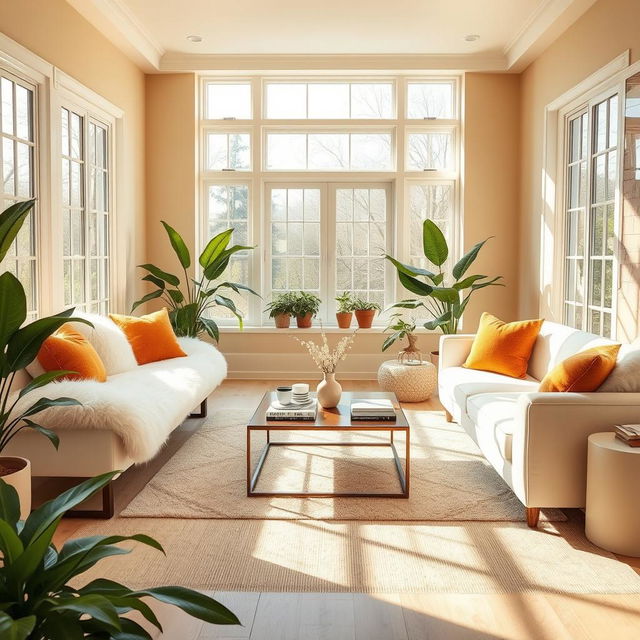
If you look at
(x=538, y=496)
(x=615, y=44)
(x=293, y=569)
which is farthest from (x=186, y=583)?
(x=615, y=44)

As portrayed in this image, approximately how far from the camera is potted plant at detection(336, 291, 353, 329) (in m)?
6.66

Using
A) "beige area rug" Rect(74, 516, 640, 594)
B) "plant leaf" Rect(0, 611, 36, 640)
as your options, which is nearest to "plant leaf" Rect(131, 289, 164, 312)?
"beige area rug" Rect(74, 516, 640, 594)

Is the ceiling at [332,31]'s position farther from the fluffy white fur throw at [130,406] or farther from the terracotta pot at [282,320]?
the fluffy white fur throw at [130,406]

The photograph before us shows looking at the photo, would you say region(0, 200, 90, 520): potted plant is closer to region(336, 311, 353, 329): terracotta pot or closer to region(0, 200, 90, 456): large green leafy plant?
region(0, 200, 90, 456): large green leafy plant

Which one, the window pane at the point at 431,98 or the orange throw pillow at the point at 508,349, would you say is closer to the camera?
the orange throw pillow at the point at 508,349

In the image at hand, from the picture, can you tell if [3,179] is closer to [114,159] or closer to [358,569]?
[114,159]

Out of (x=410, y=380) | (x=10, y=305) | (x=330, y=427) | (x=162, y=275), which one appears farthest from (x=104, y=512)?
(x=162, y=275)

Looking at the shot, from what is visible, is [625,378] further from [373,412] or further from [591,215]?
[591,215]

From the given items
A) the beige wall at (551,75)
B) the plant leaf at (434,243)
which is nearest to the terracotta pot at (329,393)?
the plant leaf at (434,243)

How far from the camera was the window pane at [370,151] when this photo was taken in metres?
6.80

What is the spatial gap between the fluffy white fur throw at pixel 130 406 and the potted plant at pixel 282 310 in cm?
241

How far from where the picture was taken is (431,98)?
674 centimetres

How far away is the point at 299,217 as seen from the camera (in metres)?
6.88

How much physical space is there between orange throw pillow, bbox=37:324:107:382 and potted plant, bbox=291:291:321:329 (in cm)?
302
